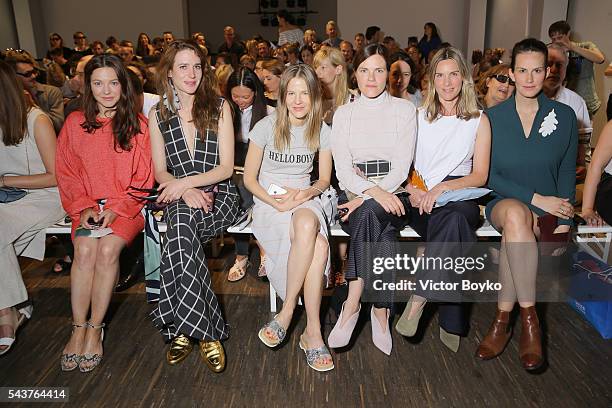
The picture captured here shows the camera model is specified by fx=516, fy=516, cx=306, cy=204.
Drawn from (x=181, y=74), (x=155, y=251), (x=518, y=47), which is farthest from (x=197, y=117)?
(x=518, y=47)

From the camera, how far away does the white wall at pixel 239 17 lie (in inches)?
567

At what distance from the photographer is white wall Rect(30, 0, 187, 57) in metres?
12.4

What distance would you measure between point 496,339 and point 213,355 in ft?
4.56

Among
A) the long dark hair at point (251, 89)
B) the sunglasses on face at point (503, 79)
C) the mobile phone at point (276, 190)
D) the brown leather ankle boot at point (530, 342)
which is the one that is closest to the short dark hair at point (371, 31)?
the sunglasses on face at point (503, 79)

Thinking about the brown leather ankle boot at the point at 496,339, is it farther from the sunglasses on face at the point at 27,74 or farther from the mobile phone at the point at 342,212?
the sunglasses on face at the point at 27,74

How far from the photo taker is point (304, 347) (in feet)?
8.58

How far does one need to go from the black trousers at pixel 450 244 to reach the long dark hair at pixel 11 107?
232cm

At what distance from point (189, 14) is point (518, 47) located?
13086 mm

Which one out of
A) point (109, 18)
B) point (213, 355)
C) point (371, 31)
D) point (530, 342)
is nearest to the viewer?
point (530, 342)

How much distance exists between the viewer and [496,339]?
254 centimetres

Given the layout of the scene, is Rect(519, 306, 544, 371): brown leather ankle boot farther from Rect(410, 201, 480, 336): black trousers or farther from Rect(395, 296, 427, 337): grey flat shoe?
Rect(395, 296, 427, 337): grey flat shoe

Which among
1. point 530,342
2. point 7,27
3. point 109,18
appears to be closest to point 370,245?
point 530,342

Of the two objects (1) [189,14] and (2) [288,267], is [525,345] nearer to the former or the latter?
(2) [288,267]
